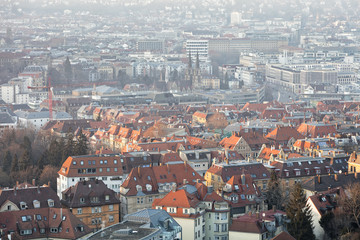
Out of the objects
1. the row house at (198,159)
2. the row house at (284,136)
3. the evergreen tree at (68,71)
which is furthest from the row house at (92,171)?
the evergreen tree at (68,71)

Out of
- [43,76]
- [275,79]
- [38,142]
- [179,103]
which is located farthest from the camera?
[275,79]

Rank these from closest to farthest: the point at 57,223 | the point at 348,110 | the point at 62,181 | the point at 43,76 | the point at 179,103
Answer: the point at 57,223 < the point at 62,181 < the point at 348,110 < the point at 179,103 < the point at 43,76

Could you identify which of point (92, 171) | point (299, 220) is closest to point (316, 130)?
point (92, 171)

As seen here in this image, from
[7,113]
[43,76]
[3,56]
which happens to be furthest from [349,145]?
[3,56]

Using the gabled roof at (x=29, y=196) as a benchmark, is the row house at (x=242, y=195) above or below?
below

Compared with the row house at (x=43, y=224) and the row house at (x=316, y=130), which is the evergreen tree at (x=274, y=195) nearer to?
the row house at (x=43, y=224)

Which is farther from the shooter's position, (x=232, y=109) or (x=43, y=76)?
(x=43, y=76)

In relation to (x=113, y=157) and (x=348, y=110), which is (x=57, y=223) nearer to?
(x=113, y=157)

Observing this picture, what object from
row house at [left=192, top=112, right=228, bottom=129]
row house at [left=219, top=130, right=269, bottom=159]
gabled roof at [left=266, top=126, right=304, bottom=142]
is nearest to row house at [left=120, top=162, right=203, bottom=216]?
row house at [left=219, top=130, right=269, bottom=159]
